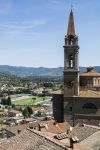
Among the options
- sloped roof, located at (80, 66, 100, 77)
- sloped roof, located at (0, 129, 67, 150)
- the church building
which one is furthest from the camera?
sloped roof, located at (80, 66, 100, 77)

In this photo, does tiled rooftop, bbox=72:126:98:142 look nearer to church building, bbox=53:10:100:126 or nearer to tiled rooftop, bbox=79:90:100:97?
church building, bbox=53:10:100:126

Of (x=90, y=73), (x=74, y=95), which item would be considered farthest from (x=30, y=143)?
(x=90, y=73)

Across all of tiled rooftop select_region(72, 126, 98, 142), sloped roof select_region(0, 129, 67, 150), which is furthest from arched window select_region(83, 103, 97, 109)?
sloped roof select_region(0, 129, 67, 150)

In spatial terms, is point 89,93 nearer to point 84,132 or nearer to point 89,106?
point 89,106

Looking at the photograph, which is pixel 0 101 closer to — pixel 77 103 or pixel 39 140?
pixel 77 103

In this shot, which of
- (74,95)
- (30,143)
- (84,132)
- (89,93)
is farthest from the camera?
(74,95)

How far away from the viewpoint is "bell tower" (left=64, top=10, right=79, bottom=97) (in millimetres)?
56062

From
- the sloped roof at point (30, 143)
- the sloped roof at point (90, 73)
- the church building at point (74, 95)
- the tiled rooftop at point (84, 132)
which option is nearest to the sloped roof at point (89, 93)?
the church building at point (74, 95)

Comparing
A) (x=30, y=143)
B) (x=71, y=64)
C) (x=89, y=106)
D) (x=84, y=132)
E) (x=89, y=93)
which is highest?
(x=71, y=64)

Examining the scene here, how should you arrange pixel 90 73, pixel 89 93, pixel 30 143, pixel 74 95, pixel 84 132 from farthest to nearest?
pixel 90 73 < pixel 74 95 < pixel 89 93 < pixel 84 132 < pixel 30 143

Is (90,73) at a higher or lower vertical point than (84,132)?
higher

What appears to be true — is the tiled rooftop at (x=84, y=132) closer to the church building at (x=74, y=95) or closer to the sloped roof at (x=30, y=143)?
the sloped roof at (x=30, y=143)

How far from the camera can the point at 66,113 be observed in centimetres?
5672

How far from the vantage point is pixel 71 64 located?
56594mm
